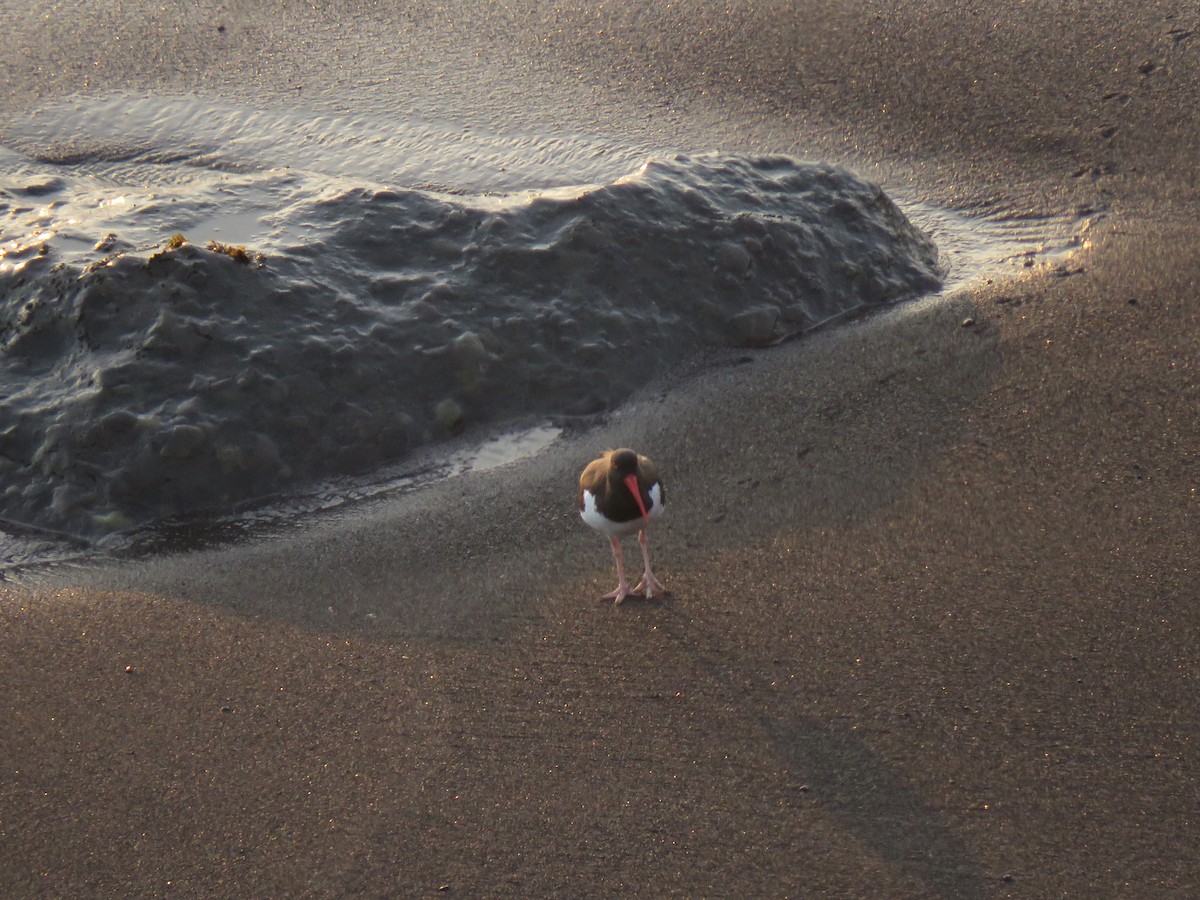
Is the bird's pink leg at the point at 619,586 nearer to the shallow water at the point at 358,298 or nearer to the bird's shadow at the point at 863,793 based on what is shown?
the bird's shadow at the point at 863,793

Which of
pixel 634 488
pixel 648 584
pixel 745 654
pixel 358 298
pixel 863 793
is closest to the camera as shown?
pixel 863 793

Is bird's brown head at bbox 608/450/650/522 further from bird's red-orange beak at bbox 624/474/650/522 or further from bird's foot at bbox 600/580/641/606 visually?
bird's foot at bbox 600/580/641/606

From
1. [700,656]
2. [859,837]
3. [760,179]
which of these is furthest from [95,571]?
[760,179]

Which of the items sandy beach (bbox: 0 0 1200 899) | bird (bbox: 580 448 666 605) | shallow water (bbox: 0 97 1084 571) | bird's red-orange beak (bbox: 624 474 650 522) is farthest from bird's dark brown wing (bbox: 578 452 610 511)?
shallow water (bbox: 0 97 1084 571)

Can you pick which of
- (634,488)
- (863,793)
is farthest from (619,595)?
(863,793)

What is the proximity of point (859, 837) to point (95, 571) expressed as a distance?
2.62m

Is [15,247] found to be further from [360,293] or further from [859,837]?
[859,837]

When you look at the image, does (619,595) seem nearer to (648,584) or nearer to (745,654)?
(648,584)

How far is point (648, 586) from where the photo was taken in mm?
3688

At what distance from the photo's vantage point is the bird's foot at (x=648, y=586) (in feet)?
12.1

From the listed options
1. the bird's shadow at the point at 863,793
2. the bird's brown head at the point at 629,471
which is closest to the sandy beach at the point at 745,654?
the bird's shadow at the point at 863,793

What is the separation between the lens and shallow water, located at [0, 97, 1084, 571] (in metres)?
4.19

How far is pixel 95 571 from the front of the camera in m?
3.83

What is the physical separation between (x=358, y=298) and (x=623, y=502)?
1691 millimetres
